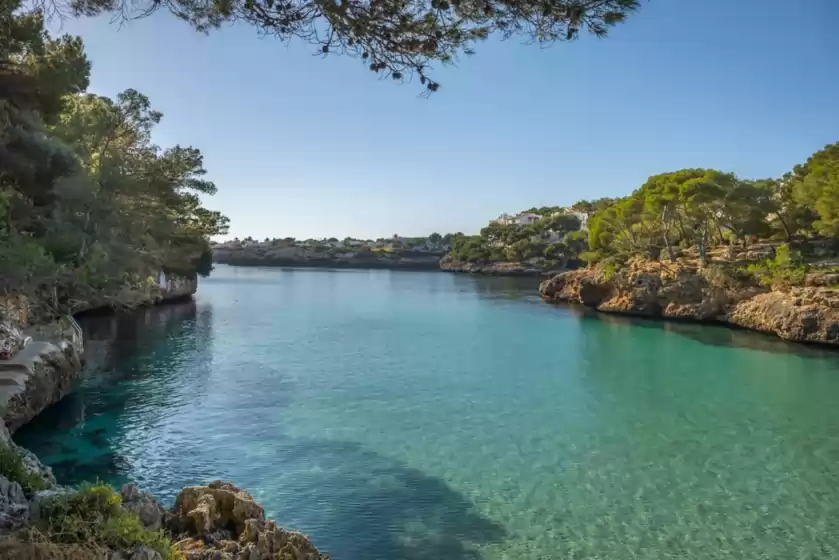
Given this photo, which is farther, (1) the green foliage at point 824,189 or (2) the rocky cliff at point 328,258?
(2) the rocky cliff at point 328,258

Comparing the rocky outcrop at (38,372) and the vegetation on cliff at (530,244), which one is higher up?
the vegetation on cliff at (530,244)

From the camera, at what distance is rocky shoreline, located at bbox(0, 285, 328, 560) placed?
13.8 ft

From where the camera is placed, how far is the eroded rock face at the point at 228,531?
563 centimetres

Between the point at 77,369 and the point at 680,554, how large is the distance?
615 inches

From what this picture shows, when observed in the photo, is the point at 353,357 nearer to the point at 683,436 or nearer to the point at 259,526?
the point at 683,436

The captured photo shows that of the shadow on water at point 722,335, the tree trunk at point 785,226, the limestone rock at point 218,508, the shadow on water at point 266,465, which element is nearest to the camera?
the limestone rock at point 218,508

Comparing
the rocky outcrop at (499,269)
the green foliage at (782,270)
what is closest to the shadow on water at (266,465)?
the green foliage at (782,270)

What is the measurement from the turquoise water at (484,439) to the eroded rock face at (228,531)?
1.68 metres

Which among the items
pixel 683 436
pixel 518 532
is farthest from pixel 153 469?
pixel 683 436

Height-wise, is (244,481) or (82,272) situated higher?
(82,272)

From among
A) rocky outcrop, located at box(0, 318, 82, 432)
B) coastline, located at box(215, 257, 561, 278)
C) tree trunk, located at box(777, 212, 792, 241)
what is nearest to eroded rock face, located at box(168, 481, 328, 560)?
rocky outcrop, located at box(0, 318, 82, 432)

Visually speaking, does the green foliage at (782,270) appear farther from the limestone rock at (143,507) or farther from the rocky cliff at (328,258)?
the rocky cliff at (328,258)

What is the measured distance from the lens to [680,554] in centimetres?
763

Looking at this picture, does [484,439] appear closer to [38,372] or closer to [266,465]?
[266,465]
